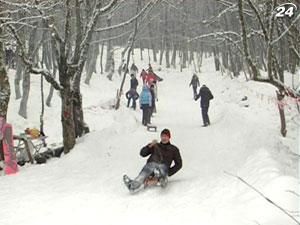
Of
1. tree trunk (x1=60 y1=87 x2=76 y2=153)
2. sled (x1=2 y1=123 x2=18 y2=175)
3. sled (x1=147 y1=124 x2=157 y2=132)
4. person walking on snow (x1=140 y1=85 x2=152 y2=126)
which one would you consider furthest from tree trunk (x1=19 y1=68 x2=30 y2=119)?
sled (x1=2 y1=123 x2=18 y2=175)

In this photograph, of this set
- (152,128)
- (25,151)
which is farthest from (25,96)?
(25,151)

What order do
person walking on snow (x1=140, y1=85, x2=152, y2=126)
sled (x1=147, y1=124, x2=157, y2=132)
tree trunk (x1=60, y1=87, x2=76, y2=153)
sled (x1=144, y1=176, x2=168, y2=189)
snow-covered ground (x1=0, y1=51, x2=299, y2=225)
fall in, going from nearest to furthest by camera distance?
snow-covered ground (x1=0, y1=51, x2=299, y2=225)
sled (x1=144, y1=176, x2=168, y2=189)
tree trunk (x1=60, y1=87, x2=76, y2=153)
sled (x1=147, y1=124, x2=157, y2=132)
person walking on snow (x1=140, y1=85, x2=152, y2=126)

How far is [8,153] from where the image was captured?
1322cm

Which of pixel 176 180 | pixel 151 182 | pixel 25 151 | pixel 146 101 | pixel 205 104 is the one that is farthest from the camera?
pixel 205 104

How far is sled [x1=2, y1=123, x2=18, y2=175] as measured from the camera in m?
13.1

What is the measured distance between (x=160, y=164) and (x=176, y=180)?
2.53 ft

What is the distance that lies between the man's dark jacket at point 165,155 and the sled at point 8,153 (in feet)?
14.2

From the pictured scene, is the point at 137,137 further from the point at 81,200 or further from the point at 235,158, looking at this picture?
the point at 81,200

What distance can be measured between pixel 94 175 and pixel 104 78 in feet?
101

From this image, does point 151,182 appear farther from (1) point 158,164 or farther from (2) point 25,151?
(2) point 25,151

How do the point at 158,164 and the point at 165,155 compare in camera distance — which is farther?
the point at 165,155

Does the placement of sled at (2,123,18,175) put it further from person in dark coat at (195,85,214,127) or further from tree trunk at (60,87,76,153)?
person in dark coat at (195,85,214,127)

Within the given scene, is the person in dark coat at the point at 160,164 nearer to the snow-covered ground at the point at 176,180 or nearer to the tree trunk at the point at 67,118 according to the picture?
the snow-covered ground at the point at 176,180

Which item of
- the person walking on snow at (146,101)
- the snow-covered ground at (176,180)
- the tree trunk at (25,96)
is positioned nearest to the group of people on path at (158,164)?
the snow-covered ground at (176,180)
